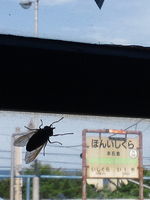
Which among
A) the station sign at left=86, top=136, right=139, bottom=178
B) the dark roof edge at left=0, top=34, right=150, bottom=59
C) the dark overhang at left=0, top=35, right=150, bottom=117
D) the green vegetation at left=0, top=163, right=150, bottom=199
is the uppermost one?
the dark roof edge at left=0, top=34, right=150, bottom=59

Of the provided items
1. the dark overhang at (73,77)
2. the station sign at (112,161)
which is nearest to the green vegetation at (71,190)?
the station sign at (112,161)

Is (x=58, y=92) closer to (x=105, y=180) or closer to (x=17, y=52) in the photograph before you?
(x=17, y=52)

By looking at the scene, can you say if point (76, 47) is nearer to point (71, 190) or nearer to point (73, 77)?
point (73, 77)

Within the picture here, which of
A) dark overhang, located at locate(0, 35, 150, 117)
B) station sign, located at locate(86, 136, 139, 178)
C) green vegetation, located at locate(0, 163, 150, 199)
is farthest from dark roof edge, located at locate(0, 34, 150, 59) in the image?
green vegetation, located at locate(0, 163, 150, 199)

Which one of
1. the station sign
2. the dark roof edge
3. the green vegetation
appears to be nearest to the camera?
the dark roof edge

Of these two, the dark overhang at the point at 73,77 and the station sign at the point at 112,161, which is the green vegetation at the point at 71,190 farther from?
the dark overhang at the point at 73,77

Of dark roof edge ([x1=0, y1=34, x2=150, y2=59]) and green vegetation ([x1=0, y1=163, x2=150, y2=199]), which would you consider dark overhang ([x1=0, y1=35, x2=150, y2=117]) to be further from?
green vegetation ([x1=0, y1=163, x2=150, y2=199])

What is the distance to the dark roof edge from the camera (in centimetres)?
41

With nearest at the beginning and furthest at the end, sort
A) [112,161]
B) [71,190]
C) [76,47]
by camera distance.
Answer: [76,47] → [112,161] → [71,190]

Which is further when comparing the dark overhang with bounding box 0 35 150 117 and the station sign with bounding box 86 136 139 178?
the station sign with bounding box 86 136 139 178

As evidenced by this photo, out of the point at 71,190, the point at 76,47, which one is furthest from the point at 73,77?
the point at 71,190

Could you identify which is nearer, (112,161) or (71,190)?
(112,161)

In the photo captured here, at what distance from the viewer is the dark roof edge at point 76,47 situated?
41 centimetres

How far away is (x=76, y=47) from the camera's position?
0.44 m
